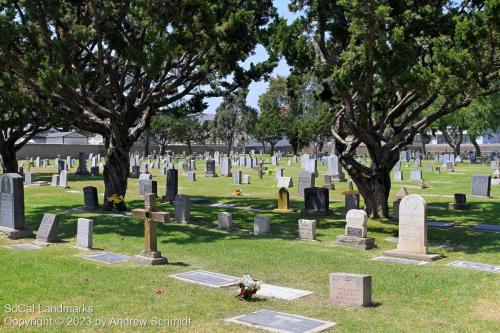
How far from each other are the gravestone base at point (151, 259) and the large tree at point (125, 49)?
267 inches

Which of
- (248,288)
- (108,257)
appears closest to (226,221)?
(108,257)

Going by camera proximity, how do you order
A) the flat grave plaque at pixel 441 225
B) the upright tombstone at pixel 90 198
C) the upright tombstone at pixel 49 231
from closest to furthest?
the upright tombstone at pixel 49 231
the flat grave plaque at pixel 441 225
the upright tombstone at pixel 90 198

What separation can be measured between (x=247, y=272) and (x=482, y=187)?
1860 centimetres

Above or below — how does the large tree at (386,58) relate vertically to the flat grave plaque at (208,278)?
above

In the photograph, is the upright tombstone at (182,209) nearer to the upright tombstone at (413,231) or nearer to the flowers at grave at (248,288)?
the upright tombstone at (413,231)

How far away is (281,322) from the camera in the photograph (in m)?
8.27

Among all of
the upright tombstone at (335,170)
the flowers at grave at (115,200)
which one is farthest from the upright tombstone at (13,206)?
the upright tombstone at (335,170)

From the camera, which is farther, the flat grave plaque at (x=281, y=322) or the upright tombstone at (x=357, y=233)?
the upright tombstone at (x=357, y=233)

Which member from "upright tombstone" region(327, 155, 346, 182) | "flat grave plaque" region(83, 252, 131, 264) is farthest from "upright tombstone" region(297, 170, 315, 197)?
"flat grave plaque" region(83, 252, 131, 264)

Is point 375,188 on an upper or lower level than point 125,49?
lower

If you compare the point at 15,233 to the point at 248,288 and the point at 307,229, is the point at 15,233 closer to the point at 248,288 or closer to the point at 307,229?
the point at 307,229

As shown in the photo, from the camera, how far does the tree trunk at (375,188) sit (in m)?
19.8

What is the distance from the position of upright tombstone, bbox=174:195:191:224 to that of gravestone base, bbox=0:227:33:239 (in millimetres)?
5174

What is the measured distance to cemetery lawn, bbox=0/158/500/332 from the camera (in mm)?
8586
